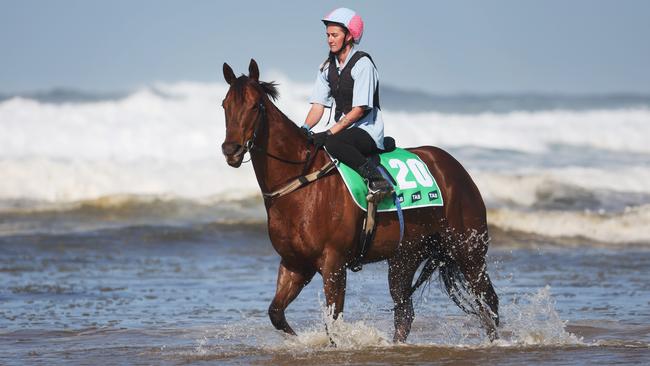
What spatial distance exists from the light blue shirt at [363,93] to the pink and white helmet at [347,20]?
134mm

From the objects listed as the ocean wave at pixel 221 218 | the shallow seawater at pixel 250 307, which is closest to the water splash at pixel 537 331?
the shallow seawater at pixel 250 307

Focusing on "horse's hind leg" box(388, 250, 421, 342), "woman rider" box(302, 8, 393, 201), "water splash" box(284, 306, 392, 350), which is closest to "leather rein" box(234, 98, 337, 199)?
"woman rider" box(302, 8, 393, 201)

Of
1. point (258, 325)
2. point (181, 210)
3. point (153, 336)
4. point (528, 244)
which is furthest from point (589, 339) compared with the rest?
point (181, 210)

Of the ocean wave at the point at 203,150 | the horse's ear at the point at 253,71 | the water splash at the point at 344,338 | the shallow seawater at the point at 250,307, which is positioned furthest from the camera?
the ocean wave at the point at 203,150

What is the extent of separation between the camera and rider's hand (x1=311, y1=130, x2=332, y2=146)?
25.8 ft

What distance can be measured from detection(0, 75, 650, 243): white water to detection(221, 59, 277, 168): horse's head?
35.6ft

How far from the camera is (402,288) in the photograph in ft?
28.8

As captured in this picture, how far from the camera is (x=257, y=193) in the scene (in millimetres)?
21469

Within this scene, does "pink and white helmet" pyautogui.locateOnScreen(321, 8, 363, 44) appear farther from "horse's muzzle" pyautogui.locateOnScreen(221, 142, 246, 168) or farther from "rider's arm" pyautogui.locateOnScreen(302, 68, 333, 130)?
"horse's muzzle" pyautogui.locateOnScreen(221, 142, 246, 168)

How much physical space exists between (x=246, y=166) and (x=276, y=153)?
53.0 ft

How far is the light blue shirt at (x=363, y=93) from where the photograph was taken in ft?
25.7

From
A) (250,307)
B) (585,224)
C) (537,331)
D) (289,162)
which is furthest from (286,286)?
(585,224)

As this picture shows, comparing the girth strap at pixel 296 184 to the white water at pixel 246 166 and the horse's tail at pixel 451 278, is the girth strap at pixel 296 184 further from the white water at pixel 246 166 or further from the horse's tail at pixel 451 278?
the white water at pixel 246 166

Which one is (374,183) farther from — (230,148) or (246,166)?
(246,166)
